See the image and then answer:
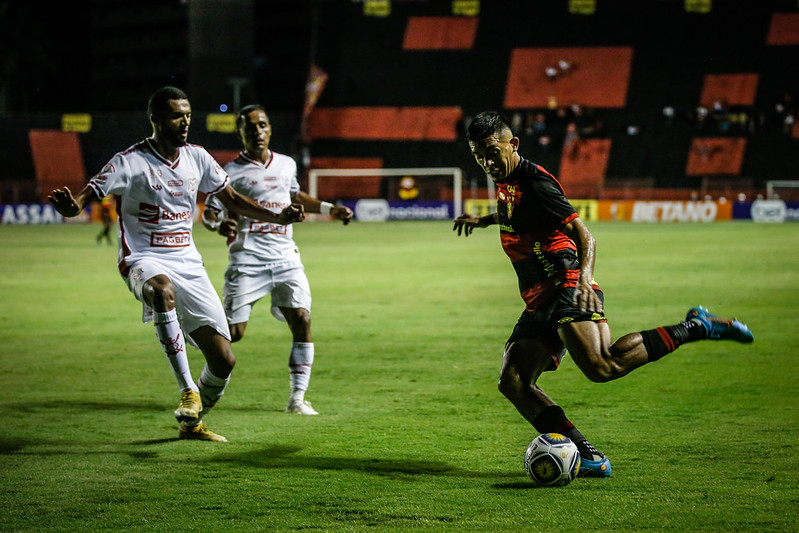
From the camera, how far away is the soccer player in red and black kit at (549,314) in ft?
18.9

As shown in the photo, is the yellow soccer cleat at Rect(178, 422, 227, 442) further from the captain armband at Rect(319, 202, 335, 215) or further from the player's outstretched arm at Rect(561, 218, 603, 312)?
the player's outstretched arm at Rect(561, 218, 603, 312)

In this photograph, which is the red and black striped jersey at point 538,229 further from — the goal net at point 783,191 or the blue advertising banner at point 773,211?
the goal net at point 783,191

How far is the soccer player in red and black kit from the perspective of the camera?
576 cm

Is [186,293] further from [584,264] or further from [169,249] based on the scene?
[584,264]

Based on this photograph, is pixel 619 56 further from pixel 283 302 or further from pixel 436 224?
pixel 283 302

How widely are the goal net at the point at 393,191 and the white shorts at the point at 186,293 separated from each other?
114 feet

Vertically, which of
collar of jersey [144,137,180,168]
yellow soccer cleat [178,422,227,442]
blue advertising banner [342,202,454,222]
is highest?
collar of jersey [144,137,180,168]

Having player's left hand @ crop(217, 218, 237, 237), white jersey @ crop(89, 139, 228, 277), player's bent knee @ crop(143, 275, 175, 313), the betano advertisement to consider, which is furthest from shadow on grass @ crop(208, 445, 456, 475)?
the betano advertisement

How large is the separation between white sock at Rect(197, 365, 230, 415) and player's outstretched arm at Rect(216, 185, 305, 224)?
3.87 feet

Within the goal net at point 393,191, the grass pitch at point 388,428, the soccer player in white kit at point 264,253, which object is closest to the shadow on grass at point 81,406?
the grass pitch at point 388,428

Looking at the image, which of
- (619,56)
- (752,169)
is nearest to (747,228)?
(752,169)

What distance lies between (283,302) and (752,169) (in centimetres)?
3970

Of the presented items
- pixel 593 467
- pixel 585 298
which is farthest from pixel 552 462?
pixel 585 298

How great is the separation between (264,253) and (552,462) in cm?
361
